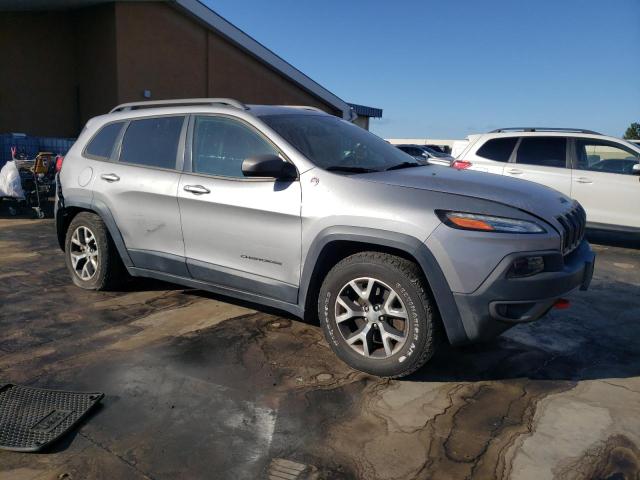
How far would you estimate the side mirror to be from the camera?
335cm

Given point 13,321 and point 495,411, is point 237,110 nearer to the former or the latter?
point 13,321

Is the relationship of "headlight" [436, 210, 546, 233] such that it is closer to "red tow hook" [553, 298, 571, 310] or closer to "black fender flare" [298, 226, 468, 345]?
"black fender flare" [298, 226, 468, 345]

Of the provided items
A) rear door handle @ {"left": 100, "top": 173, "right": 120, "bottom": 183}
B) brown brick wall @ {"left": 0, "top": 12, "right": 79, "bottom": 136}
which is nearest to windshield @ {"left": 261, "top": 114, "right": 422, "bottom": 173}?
rear door handle @ {"left": 100, "top": 173, "right": 120, "bottom": 183}

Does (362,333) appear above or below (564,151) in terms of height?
below

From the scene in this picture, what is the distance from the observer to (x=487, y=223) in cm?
294

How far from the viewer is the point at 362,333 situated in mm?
3260

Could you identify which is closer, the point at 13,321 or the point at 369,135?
the point at 13,321

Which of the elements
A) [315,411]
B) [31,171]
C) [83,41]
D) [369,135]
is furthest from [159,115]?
[83,41]

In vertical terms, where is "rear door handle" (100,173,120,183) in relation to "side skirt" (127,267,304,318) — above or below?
above

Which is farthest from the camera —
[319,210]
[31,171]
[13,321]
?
Answer: [31,171]

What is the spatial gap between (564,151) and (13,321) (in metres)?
7.54

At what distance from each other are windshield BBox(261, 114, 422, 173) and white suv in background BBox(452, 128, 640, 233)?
4.48m

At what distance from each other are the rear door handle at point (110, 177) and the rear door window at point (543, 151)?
6.20 meters

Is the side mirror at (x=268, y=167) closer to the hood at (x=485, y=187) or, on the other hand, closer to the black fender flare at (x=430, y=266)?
the hood at (x=485, y=187)
